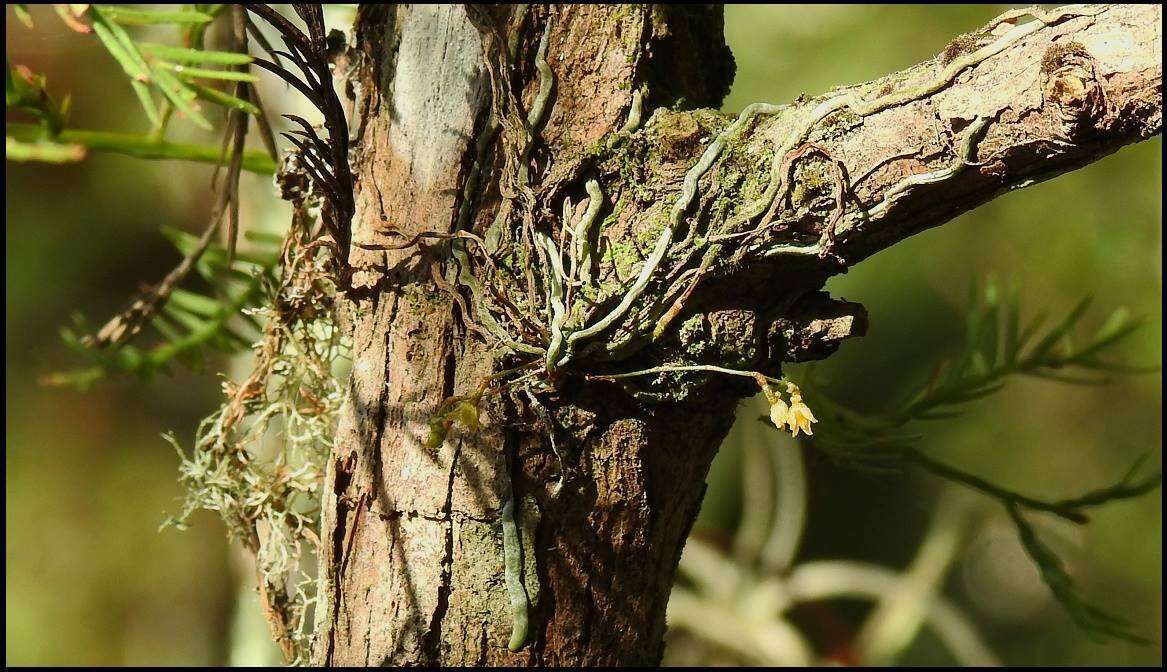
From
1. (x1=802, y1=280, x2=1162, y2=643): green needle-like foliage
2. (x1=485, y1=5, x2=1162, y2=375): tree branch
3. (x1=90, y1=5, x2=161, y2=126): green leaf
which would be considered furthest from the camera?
(x1=802, y1=280, x2=1162, y2=643): green needle-like foliage

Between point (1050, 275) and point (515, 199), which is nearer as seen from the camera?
point (515, 199)

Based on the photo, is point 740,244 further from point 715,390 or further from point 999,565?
point 999,565

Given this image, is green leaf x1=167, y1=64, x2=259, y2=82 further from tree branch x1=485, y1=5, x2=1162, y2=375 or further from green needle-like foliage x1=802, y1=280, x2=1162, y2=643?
green needle-like foliage x1=802, y1=280, x2=1162, y2=643

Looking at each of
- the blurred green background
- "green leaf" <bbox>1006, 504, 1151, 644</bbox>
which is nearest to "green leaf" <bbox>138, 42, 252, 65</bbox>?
"green leaf" <bbox>1006, 504, 1151, 644</bbox>

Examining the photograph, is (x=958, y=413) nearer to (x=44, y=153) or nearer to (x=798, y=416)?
(x=798, y=416)

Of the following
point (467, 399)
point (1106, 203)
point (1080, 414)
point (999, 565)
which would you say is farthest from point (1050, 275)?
point (467, 399)
